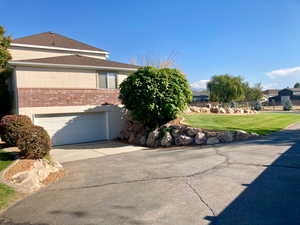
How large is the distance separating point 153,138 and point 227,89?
27.7m

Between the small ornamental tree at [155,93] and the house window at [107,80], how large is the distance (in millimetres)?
2488

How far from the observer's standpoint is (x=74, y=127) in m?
13.1

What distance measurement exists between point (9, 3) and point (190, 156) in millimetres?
13830

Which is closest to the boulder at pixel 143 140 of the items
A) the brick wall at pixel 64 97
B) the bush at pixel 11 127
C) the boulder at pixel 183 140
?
the boulder at pixel 183 140

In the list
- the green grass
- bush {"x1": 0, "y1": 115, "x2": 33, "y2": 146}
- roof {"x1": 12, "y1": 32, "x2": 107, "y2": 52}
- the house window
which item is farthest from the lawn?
roof {"x1": 12, "y1": 32, "x2": 107, "y2": 52}

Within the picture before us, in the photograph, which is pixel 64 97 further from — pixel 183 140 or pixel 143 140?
pixel 183 140

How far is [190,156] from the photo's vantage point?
26.7 feet

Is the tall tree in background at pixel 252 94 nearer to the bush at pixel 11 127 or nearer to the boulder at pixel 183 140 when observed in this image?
the boulder at pixel 183 140

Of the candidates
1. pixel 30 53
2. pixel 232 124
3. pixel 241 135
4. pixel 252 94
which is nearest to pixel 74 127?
pixel 30 53

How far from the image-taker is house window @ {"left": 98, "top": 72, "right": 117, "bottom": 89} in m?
14.0

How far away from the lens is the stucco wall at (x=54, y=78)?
11695mm

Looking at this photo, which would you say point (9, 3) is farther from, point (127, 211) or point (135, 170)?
point (127, 211)

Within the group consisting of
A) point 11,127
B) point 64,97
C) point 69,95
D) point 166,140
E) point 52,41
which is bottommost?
point 166,140

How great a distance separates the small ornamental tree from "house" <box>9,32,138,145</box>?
259 cm
